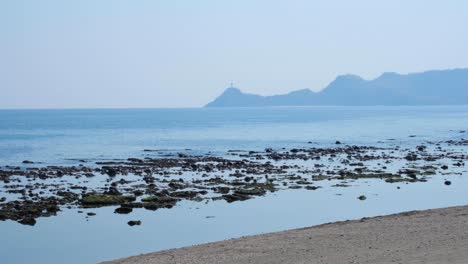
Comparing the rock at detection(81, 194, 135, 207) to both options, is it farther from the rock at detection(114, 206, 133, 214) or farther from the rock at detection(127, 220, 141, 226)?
the rock at detection(127, 220, 141, 226)

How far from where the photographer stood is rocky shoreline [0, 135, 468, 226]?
36344mm

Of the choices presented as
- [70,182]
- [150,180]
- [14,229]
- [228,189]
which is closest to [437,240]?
[14,229]

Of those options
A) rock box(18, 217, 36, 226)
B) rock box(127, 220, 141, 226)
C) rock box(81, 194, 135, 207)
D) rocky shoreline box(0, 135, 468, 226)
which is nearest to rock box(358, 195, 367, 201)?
rocky shoreline box(0, 135, 468, 226)

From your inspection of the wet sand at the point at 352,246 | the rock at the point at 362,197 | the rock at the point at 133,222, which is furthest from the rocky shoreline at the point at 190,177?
the wet sand at the point at 352,246

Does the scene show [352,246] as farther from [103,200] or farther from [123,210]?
[103,200]

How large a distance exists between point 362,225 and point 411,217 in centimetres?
249

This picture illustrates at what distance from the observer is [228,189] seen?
40719 mm

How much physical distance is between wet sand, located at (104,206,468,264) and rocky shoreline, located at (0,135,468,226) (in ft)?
38.1

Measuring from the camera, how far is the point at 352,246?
20.7m

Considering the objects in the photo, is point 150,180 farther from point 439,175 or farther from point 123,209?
point 439,175

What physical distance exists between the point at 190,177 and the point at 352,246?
91.6ft

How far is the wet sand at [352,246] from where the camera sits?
734 inches

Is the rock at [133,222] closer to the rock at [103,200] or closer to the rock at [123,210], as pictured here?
the rock at [123,210]

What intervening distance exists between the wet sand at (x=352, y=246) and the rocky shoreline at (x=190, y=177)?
11.6 meters
